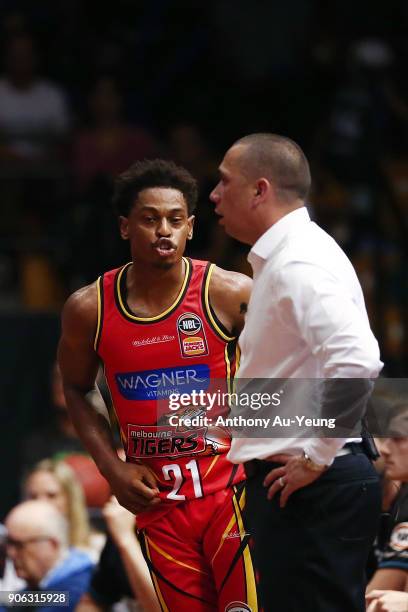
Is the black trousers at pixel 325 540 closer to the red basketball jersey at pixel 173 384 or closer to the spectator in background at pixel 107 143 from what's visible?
the red basketball jersey at pixel 173 384

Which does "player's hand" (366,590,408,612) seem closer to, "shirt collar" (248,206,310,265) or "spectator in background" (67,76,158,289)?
"shirt collar" (248,206,310,265)

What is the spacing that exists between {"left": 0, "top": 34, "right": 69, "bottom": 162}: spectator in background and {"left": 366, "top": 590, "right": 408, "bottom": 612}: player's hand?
5.66m

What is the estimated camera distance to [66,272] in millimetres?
8539

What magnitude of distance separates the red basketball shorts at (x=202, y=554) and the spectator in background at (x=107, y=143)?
15.3ft

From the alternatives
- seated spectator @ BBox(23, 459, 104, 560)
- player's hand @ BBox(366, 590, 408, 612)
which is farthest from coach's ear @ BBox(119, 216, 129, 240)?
seated spectator @ BBox(23, 459, 104, 560)

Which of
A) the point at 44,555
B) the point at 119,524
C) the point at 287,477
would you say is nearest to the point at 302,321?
the point at 287,477

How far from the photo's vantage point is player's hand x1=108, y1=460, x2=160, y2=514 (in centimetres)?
421

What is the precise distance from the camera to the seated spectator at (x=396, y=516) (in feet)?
14.5

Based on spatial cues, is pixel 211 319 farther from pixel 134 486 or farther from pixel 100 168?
pixel 100 168

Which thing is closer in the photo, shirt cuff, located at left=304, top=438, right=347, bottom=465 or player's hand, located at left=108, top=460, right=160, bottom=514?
shirt cuff, located at left=304, top=438, right=347, bottom=465

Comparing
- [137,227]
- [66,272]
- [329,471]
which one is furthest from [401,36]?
[329,471]

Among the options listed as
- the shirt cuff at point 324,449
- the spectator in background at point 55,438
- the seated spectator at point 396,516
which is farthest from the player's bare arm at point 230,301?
the spectator in background at point 55,438

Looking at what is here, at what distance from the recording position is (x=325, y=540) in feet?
12.0

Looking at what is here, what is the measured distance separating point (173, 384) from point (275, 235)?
80 cm
